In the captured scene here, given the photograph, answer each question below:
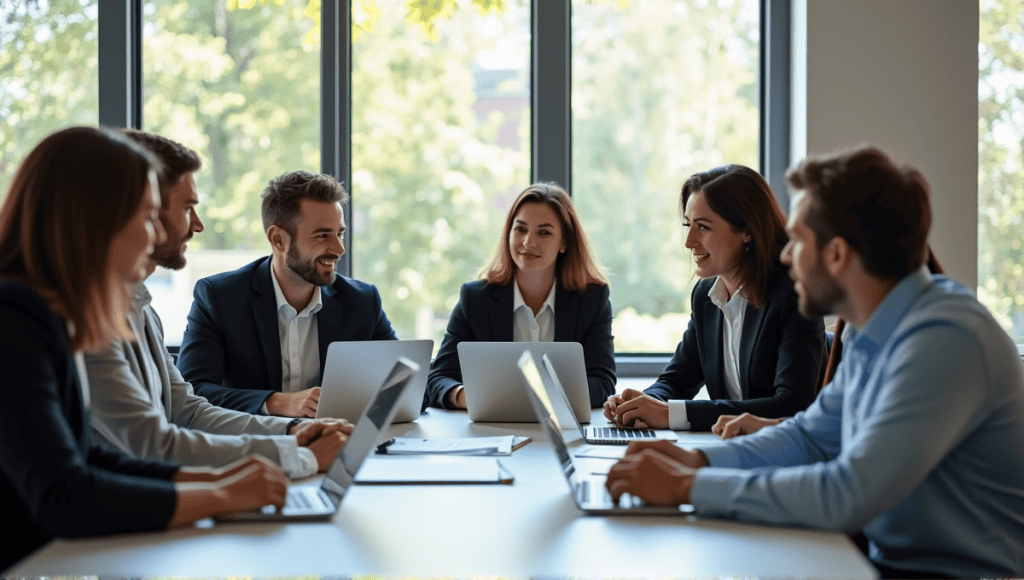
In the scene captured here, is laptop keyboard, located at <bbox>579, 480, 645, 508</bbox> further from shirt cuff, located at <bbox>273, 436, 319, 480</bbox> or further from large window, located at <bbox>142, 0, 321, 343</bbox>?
large window, located at <bbox>142, 0, 321, 343</bbox>

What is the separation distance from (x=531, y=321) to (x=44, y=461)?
2113 millimetres

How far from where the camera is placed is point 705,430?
7.54 feet

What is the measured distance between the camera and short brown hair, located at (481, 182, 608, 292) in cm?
324

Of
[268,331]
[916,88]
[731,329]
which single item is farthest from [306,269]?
[916,88]

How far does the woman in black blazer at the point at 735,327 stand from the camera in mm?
2375

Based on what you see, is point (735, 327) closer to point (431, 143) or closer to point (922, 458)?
point (922, 458)

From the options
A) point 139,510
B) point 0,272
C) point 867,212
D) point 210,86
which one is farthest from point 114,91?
point 867,212

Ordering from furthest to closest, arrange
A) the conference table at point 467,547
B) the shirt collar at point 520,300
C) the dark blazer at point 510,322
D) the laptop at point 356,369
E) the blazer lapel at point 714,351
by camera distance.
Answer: the shirt collar at point 520,300, the dark blazer at point 510,322, the blazer lapel at point 714,351, the laptop at point 356,369, the conference table at point 467,547

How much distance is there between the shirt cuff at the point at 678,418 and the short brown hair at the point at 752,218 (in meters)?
0.50

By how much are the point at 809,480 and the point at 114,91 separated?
12.5 ft

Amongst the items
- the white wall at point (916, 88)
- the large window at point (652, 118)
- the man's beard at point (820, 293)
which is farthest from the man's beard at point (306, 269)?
the white wall at point (916, 88)

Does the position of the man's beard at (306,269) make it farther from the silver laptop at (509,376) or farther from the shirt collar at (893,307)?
the shirt collar at (893,307)

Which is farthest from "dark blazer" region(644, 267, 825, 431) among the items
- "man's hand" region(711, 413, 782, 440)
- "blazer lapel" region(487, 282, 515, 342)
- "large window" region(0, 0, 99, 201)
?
"large window" region(0, 0, 99, 201)

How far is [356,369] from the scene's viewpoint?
2264mm
